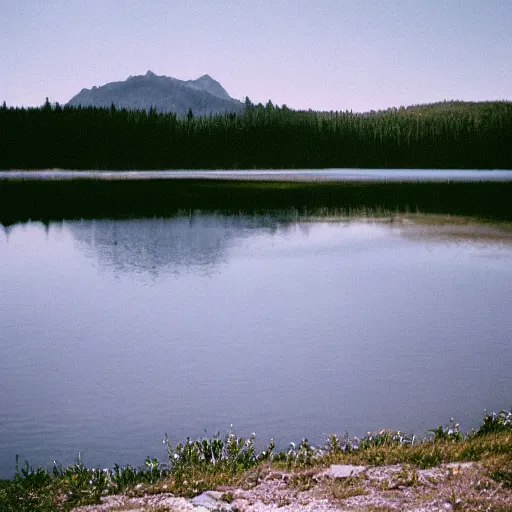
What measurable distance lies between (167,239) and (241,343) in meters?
22.9

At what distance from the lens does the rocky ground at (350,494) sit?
25.2 feet

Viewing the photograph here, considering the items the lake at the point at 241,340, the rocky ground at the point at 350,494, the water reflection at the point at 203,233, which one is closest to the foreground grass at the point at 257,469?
the rocky ground at the point at 350,494

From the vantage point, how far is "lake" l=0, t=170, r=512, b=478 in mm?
12898

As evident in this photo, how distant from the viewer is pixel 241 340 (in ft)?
61.6

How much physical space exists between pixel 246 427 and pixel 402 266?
19576mm

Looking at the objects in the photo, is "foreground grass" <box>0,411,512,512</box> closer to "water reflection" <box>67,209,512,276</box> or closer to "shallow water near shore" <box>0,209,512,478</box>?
"shallow water near shore" <box>0,209,512,478</box>

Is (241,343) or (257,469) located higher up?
(257,469)

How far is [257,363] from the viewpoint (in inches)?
658

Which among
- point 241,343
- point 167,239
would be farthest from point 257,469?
point 167,239

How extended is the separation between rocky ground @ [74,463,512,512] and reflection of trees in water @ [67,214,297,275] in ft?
69.1

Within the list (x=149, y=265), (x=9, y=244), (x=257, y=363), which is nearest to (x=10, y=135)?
(x=9, y=244)

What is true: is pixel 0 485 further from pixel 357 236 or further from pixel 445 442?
pixel 357 236

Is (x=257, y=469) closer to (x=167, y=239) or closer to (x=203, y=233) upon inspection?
(x=167, y=239)

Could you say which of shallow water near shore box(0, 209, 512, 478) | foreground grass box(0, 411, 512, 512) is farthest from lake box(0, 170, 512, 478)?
foreground grass box(0, 411, 512, 512)
